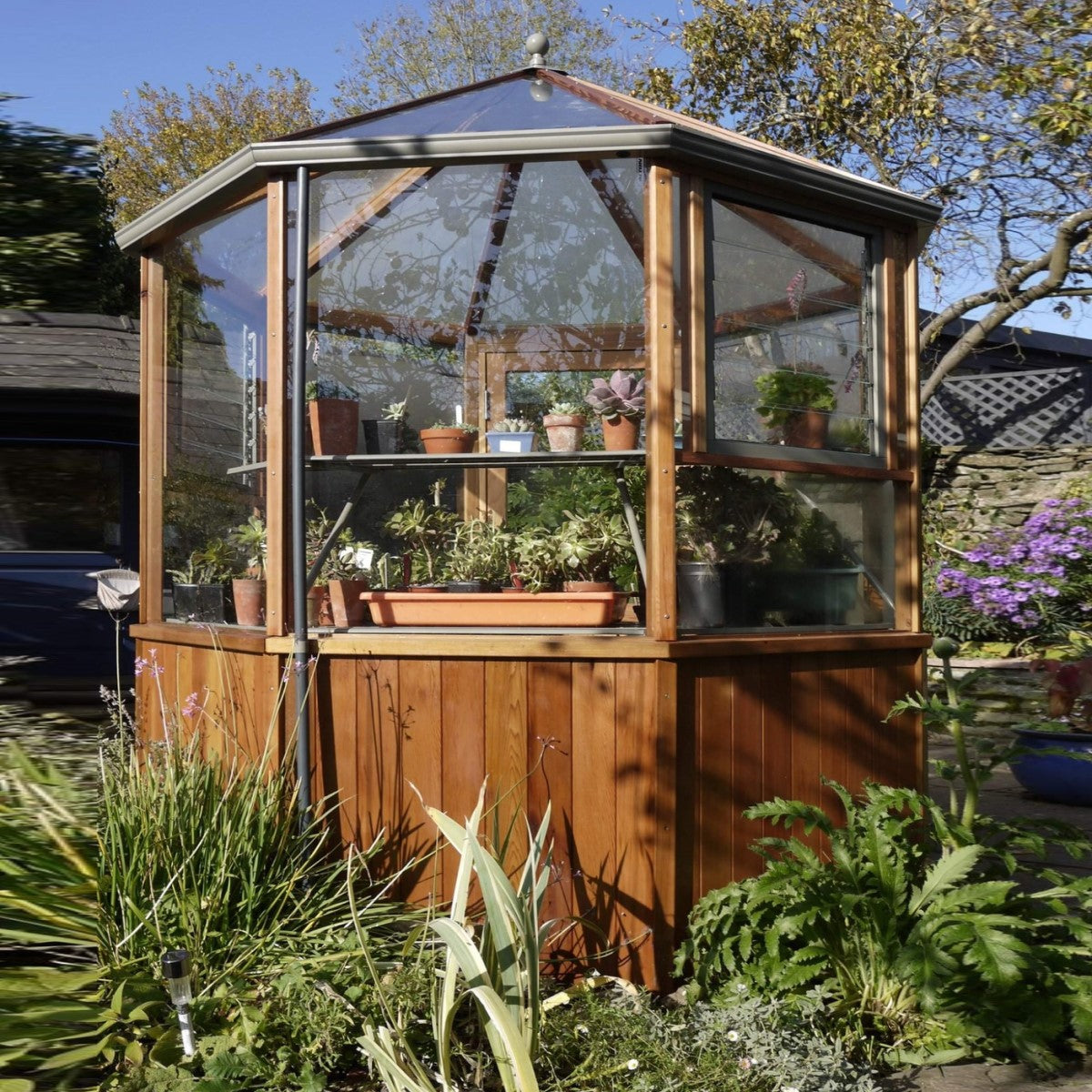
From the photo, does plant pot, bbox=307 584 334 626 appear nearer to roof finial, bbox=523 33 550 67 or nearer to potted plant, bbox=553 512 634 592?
potted plant, bbox=553 512 634 592

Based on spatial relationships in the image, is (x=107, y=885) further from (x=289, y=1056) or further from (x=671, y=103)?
(x=671, y=103)

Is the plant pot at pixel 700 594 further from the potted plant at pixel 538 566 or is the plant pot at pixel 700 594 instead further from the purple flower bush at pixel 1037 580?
the purple flower bush at pixel 1037 580

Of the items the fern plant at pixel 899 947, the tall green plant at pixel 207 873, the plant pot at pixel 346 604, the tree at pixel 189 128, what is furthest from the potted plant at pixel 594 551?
the tree at pixel 189 128

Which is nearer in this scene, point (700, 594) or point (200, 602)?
point (700, 594)

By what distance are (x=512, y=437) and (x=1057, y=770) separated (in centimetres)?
396

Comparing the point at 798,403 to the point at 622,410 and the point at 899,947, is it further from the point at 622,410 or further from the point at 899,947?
the point at 899,947

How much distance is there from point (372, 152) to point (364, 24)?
1905cm

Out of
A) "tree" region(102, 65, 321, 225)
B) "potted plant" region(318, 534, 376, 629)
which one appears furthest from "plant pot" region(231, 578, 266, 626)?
"tree" region(102, 65, 321, 225)

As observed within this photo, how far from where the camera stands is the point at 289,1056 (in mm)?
2871

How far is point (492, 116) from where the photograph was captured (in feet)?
13.6

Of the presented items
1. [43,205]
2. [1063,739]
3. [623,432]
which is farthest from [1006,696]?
[43,205]

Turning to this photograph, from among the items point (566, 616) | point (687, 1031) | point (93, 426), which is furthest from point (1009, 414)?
point (687, 1031)

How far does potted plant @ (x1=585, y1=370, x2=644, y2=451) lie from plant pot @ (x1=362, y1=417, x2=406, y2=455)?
27.5 inches

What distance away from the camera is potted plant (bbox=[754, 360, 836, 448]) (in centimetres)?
399
